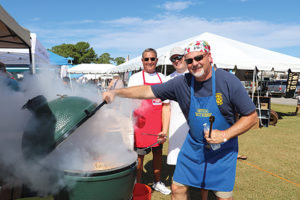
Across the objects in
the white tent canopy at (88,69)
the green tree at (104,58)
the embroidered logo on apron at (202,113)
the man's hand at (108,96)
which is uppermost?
the green tree at (104,58)

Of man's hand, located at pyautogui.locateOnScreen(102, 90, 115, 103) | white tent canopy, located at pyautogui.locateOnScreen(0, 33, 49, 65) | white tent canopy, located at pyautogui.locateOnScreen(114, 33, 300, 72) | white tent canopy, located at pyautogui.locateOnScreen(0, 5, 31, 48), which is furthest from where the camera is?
white tent canopy, located at pyautogui.locateOnScreen(114, 33, 300, 72)

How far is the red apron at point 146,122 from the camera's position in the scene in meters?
2.67

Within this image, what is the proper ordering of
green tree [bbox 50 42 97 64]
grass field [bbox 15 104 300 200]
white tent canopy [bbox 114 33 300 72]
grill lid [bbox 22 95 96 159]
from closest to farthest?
grill lid [bbox 22 95 96 159] → grass field [bbox 15 104 300 200] → white tent canopy [bbox 114 33 300 72] → green tree [bbox 50 42 97 64]

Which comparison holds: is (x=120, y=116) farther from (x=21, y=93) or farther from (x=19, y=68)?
(x=19, y=68)

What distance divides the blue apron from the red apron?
3.08ft

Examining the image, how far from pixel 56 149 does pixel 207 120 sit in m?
1.24

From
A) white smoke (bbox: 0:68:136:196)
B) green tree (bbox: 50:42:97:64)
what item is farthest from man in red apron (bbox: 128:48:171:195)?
green tree (bbox: 50:42:97:64)

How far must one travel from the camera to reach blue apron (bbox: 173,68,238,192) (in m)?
1.66

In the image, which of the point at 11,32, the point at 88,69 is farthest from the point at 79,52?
the point at 11,32

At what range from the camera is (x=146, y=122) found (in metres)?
2.68

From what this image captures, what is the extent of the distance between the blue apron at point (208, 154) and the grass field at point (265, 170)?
4.28 ft

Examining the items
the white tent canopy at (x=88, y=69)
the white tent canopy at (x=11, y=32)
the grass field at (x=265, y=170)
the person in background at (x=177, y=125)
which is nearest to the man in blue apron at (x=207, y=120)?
the person in background at (x=177, y=125)

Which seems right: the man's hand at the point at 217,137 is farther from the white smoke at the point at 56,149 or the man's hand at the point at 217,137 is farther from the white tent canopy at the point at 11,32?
the white tent canopy at the point at 11,32

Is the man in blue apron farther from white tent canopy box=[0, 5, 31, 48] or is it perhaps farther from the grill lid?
white tent canopy box=[0, 5, 31, 48]
